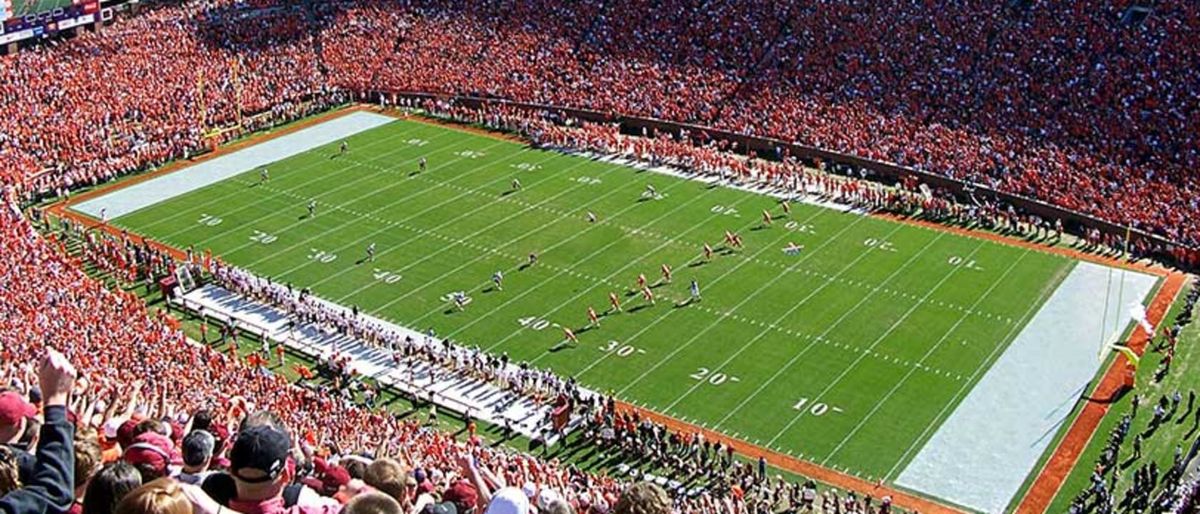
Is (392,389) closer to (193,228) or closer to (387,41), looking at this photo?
(193,228)

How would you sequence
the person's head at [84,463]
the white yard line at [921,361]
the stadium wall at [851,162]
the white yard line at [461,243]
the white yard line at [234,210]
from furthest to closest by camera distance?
the white yard line at [234,210], the stadium wall at [851,162], the white yard line at [461,243], the white yard line at [921,361], the person's head at [84,463]

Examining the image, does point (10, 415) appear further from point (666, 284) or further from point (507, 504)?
point (666, 284)

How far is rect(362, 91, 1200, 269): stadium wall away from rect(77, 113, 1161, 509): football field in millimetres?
2544

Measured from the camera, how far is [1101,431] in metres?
24.8

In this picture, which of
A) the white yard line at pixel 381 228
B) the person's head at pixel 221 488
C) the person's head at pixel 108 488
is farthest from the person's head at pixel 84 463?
the white yard line at pixel 381 228

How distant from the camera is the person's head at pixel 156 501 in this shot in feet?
18.3

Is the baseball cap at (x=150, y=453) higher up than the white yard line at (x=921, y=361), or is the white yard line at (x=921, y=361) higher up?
the baseball cap at (x=150, y=453)

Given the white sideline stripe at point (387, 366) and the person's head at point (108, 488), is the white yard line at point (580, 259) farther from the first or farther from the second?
the person's head at point (108, 488)

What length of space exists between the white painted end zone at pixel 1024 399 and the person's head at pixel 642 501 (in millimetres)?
16946

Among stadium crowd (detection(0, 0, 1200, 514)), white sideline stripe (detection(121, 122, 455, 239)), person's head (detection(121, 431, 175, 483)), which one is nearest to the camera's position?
person's head (detection(121, 431, 175, 483))

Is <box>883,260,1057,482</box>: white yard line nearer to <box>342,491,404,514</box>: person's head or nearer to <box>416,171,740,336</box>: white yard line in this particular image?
<box>416,171,740,336</box>: white yard line

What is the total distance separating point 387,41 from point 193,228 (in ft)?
63.2

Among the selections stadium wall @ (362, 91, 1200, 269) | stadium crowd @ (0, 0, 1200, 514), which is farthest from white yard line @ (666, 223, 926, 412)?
stadium wall @ (362, 91, 1200, 269)

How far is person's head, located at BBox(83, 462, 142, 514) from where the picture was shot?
6.57 m
